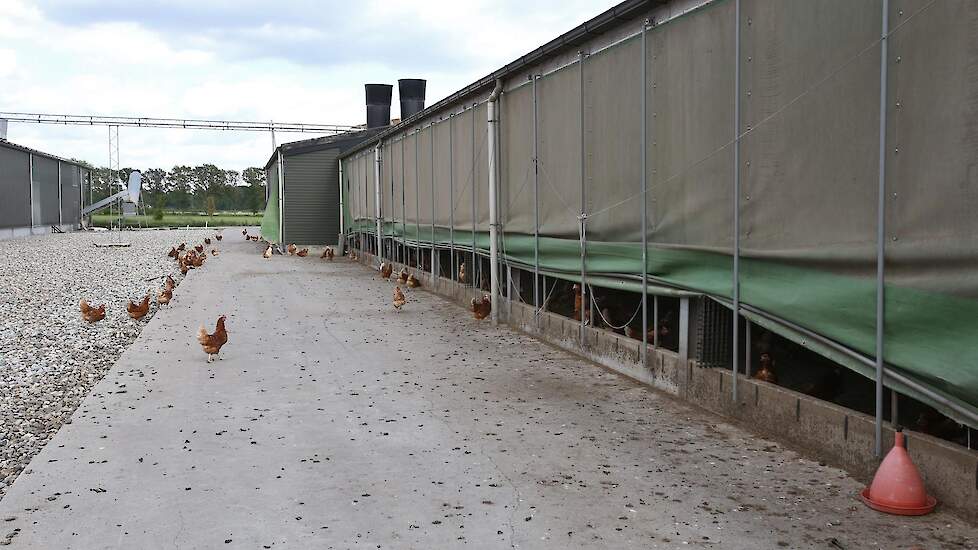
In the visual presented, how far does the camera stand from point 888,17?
4.60 metres

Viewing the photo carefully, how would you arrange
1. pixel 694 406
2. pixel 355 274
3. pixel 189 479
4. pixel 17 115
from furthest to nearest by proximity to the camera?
1. pixel 17 115
2. pixel 355 274
3. pixel 694 406
4. pixel 189 479

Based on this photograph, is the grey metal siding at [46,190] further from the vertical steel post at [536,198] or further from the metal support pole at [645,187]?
the metal support pole at [645,187]

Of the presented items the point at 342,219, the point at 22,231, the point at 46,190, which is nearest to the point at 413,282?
the point at 342,219

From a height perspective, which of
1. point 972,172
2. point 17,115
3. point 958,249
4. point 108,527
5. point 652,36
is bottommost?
point 108,527

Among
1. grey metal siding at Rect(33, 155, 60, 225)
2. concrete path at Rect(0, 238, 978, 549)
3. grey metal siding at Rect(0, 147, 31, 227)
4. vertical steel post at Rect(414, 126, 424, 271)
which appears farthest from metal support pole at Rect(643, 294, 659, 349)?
grey metal siding at Rect(33, 155, 60, 225)

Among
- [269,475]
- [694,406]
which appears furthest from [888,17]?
[269,475]

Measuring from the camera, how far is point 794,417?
18.2ft

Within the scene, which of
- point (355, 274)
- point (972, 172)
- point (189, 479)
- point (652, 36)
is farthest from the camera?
point (355, 274)

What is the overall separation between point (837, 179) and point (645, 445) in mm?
2104

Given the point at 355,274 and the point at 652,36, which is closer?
the point at 652,36

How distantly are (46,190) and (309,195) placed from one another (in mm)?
27649

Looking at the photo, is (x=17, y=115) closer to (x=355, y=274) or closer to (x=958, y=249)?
(x=355, y=274)

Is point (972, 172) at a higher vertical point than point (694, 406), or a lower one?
higher

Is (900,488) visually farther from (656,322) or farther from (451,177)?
(451,177)
